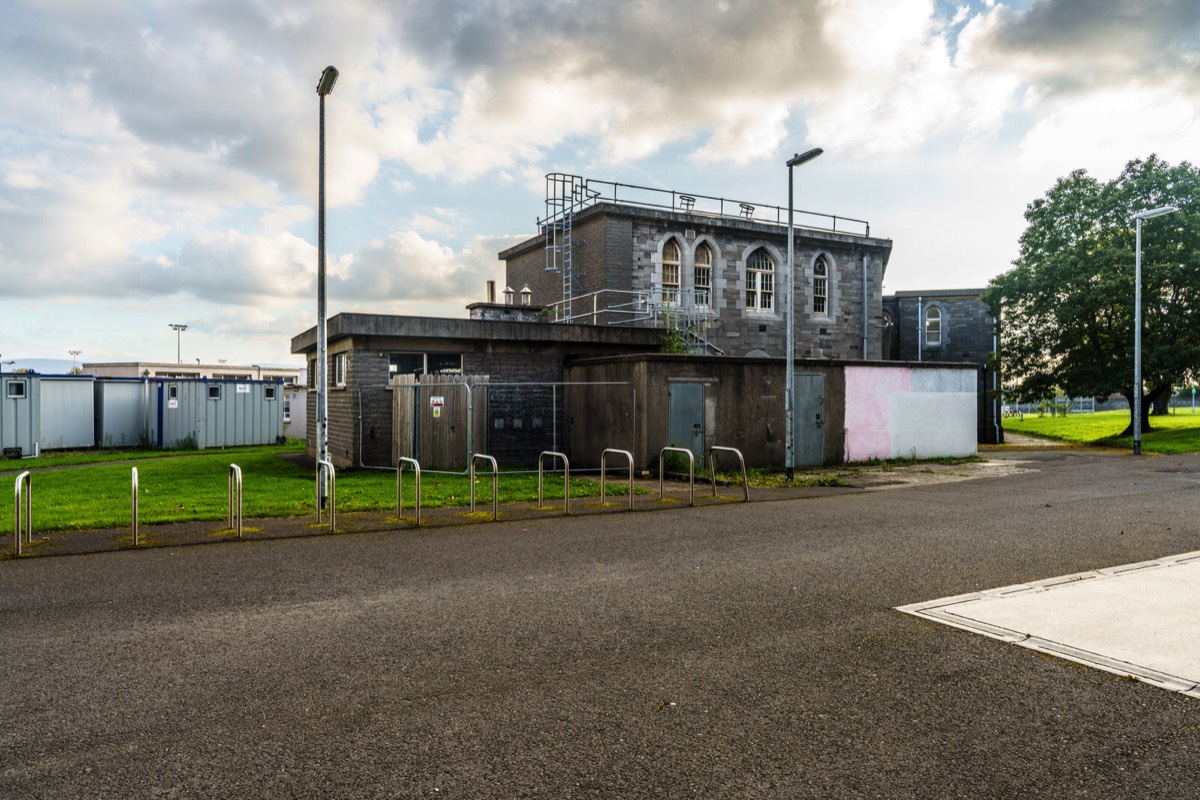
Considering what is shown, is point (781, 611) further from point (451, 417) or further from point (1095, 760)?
point (451, 417)

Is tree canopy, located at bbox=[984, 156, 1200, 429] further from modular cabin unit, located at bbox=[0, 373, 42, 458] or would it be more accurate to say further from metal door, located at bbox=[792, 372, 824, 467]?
modular cabin unit, located at bbox=[0, 373, 42, 458]

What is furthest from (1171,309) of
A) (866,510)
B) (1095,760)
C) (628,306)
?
(1095,760)

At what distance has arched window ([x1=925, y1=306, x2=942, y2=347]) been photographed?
40.2 m

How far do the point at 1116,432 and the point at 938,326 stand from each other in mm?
9273

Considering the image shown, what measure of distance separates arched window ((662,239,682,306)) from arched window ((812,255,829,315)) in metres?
6.80

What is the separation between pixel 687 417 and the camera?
62.3ft

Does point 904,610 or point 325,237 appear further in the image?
point 325,237

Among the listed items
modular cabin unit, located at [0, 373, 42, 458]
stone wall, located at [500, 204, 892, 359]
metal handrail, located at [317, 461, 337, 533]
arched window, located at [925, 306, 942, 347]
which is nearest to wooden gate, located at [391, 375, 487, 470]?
metal handrail, located at [317, 461, 337, 533]

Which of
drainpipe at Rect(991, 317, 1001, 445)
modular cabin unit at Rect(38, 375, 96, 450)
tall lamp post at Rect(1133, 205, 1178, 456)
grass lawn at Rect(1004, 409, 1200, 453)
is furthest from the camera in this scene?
drainpipe at Rect(991, 317, 1001, 445)

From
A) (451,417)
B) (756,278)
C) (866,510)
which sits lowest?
(866,510)

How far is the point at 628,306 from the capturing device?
95.5ft

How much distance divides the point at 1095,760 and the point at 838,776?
1.31 metres

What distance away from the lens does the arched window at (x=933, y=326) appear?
4025 cm

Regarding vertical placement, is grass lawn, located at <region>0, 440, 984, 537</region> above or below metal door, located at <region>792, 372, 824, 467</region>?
below
